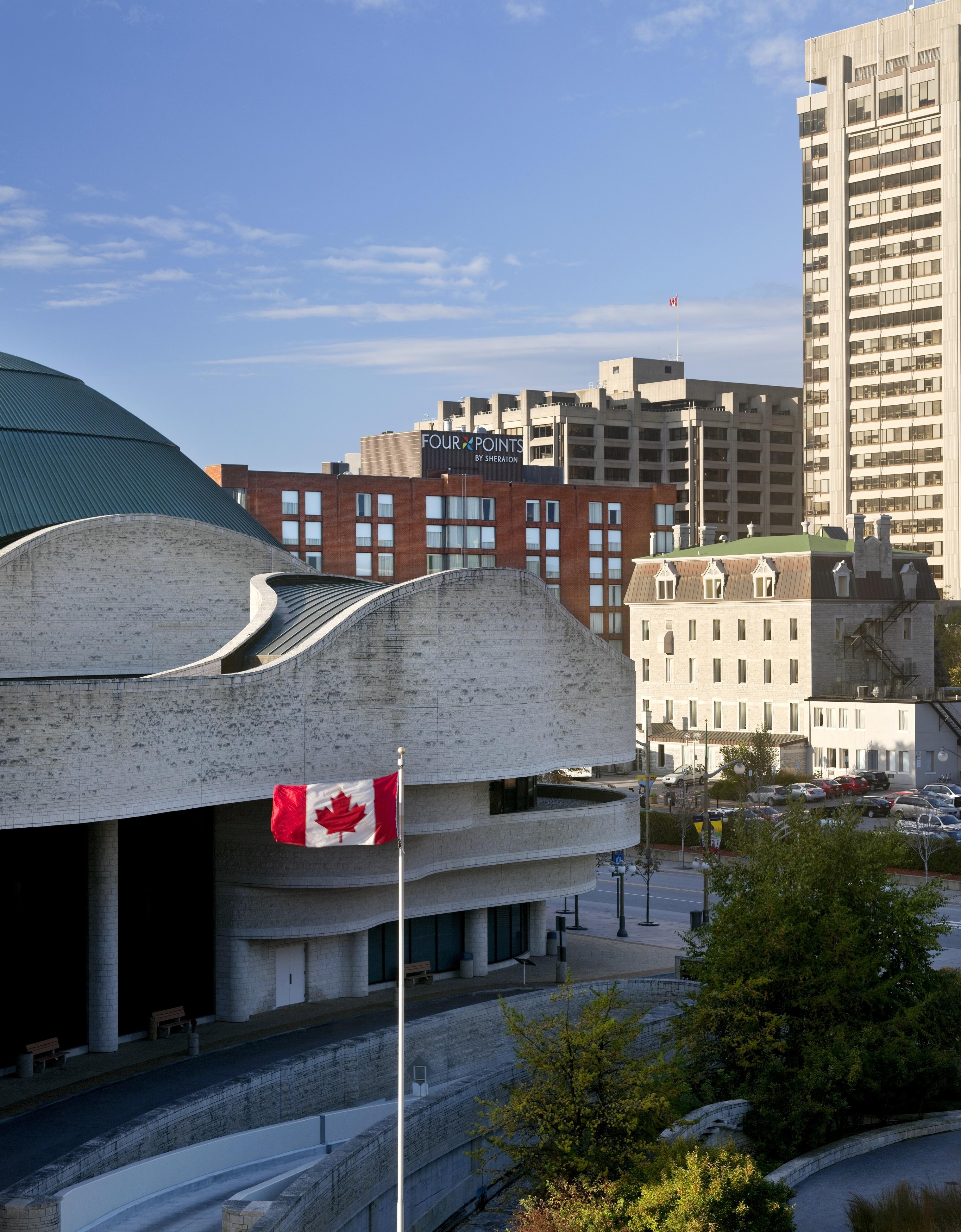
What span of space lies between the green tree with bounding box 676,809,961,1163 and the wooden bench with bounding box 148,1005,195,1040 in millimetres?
13474

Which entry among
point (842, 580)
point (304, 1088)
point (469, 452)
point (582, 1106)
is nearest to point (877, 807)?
point (842, 580)

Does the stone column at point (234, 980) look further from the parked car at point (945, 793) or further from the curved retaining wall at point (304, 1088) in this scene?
the parked car at point (945, 793)

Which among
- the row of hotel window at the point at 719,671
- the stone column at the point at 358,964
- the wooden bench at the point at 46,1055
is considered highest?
the row of hotel window at the point at 719,671

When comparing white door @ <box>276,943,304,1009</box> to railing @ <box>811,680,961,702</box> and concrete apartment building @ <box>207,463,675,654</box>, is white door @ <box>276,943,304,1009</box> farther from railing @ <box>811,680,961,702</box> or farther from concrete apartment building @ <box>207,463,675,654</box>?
concrete apartment building @ <box>207,463,675,654</box>

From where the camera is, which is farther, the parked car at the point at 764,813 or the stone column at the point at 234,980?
the parked car at the point at 764,813

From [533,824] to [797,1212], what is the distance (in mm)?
18121

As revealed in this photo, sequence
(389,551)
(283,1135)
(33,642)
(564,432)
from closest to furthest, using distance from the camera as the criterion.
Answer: (283,1135) < (33,642) < (389,551) < (564,432)

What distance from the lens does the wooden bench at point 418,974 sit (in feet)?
154

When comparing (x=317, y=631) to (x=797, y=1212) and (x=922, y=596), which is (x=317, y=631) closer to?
(x=797, y=1212)

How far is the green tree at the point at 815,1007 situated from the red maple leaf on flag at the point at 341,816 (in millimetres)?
11856

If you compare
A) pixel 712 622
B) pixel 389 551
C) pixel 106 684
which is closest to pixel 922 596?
pixel 712 622

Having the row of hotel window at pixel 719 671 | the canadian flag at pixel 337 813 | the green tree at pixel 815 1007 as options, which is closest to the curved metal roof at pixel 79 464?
the canadian flag at pixel 337 813

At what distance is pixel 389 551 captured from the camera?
105688 millimetres

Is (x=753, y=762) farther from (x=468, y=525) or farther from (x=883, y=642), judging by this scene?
(x=468, y=525)
